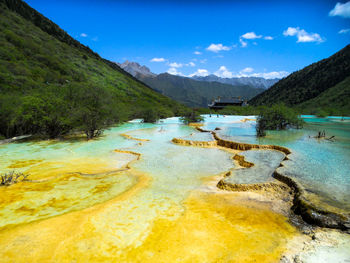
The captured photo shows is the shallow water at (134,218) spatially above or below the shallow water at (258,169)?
below

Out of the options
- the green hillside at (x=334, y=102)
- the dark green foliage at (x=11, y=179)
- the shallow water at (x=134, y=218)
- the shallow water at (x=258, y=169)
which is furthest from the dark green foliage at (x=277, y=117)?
the green hillside at (x=334, y=102)

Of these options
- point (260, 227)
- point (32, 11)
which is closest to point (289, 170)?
point (260, 227)

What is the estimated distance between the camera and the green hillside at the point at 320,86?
6696 cm

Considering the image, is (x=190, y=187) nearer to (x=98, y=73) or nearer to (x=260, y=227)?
(x=260, y=227)

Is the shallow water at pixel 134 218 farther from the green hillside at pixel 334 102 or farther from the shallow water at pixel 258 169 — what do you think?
the green hillside at pixel 334 102

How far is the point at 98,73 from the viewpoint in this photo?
74562 mm

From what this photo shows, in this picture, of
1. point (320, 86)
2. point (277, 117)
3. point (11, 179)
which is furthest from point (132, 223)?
point (320, 86)

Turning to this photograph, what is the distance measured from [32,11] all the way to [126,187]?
114m

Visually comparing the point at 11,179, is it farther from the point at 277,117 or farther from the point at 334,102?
the point at 334,102

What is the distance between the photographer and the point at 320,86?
277ft

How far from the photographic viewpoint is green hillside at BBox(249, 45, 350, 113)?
67.0m

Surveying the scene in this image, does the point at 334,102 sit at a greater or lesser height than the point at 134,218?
greater

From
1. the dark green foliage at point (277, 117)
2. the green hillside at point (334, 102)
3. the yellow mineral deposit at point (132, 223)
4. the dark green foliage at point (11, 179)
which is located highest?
the green hillside at point (334, 102)

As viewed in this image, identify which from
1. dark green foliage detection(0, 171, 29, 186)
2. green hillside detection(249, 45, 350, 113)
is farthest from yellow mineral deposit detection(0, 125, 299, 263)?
green hillside detection(249, 45, 350, 113)
